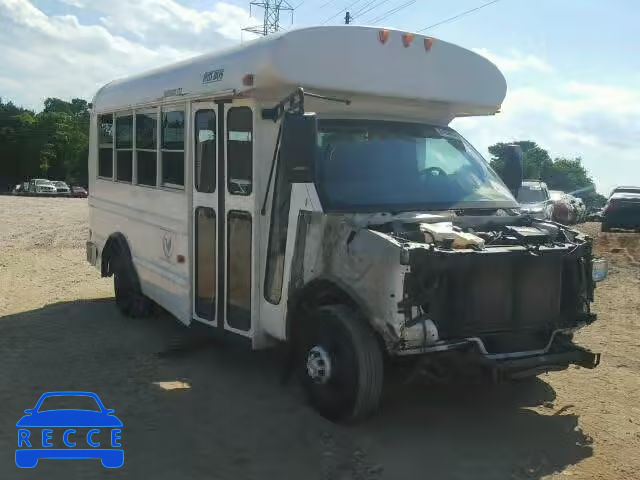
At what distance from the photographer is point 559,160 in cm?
9988

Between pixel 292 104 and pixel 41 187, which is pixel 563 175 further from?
pixel 292 104

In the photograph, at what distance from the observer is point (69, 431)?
4.88 m

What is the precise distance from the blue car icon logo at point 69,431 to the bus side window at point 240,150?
6.71ft

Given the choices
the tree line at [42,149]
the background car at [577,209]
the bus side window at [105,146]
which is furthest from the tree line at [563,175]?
the bus side window at [105,146]

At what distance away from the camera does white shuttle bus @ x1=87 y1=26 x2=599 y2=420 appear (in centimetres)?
448

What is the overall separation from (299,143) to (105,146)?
14.6 feet


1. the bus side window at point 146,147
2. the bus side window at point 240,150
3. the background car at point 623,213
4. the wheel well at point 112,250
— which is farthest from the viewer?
the background car at point 623,213

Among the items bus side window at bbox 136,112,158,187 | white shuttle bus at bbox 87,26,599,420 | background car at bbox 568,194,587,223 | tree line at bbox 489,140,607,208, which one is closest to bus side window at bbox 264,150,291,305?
white shuttle bus at bbox 87,26,599,420

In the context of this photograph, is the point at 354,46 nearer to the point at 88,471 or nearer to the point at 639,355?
the point at 88,471

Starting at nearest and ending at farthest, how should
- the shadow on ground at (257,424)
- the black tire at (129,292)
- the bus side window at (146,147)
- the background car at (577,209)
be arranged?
the shadow on ground at (257,424), the bus side window at (146,147), the black tire at (129,292), the background car at (577,209)

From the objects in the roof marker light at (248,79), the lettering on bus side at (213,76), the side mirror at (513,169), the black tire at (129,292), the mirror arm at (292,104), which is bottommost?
the black tire at (129,292)

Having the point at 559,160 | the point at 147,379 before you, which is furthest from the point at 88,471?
the point at 559,160

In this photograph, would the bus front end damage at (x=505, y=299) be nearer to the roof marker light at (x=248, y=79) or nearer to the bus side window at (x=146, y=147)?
the roof marker light at (x=248, y=79)

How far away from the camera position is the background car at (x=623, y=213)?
778 inches
